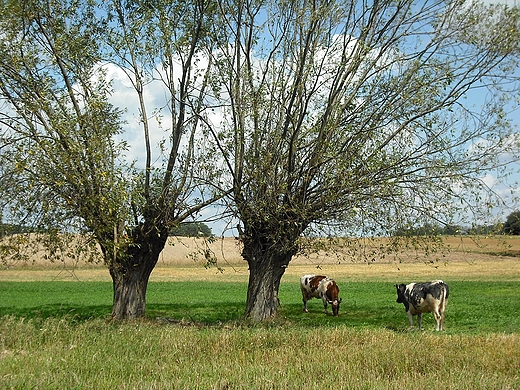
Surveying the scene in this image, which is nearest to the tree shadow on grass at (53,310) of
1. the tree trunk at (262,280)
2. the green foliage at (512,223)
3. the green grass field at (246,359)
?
the tree trunk at (262,280)

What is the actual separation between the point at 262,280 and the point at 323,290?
7.63m

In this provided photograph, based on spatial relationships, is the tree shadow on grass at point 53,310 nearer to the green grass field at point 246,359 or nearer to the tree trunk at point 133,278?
the tree trunk at point 133,278

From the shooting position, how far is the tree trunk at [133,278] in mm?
22516

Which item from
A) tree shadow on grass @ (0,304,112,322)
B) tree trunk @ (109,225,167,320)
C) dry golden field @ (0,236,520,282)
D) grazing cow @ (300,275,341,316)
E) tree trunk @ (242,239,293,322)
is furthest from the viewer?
dry golden field @ (0,236,520,282)

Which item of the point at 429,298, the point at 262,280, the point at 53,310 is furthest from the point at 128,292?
the point at 53,310

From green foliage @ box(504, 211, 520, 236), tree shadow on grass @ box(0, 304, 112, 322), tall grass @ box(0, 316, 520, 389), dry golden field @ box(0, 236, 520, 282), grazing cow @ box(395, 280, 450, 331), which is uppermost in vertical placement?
green foliage @ box(504, 211, 520, 236)

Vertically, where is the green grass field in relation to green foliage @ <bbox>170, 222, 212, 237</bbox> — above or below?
below

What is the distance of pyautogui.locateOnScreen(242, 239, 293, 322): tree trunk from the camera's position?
2205 centimetres

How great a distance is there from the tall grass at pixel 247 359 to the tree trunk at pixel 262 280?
278 inches

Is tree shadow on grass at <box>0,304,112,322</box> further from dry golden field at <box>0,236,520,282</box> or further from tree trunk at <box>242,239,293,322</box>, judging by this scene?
dry golden field at <box>0,236,520,282</box>

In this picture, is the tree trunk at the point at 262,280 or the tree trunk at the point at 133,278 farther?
the tree trunk at the point at 133,278

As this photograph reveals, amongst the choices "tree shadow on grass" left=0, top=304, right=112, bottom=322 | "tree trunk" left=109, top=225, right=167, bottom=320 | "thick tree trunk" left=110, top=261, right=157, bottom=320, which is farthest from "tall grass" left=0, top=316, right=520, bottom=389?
"tree shadow on grass" left=0, top=304, right=112, bottom=322

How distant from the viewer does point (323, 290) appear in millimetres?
29141

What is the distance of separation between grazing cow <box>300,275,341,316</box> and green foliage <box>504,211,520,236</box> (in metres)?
10.1
